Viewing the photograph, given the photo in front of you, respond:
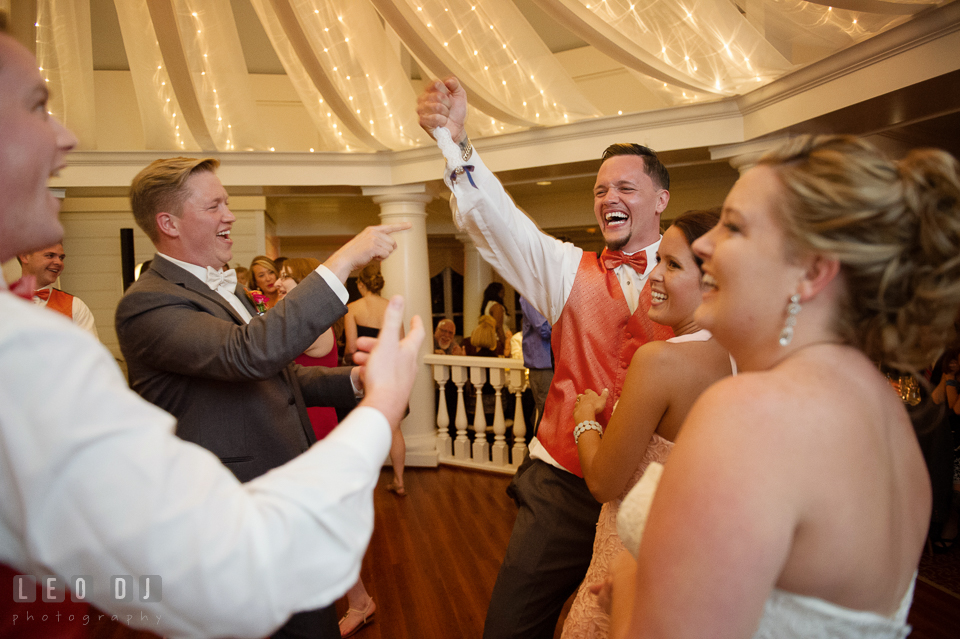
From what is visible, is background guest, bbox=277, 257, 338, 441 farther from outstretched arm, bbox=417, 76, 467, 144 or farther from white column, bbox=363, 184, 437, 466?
outstretched arm, bbox=417, 76, 467, 144

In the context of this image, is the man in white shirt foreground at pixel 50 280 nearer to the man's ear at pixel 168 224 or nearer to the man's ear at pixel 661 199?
the man's ear at pixel 168 224

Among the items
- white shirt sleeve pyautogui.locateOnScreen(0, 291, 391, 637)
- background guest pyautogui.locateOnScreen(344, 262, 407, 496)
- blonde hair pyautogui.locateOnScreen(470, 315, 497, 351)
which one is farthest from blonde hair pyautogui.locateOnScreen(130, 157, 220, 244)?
blonde hair pyautogui.locateOnScreen(470, 315, 497, 351)

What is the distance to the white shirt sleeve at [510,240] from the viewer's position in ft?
6.08

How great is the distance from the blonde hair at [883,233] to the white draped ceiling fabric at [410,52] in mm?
1870

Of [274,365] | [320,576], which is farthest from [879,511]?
[274,365]

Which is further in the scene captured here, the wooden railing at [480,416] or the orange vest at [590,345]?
the wooden railing at [480,416]

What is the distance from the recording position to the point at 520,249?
197 cm

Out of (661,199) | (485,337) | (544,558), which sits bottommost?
(544,558)

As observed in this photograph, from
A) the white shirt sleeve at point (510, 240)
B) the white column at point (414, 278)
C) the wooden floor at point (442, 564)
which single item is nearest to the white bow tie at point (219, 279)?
the white shirt sleeve at point (510, 240)

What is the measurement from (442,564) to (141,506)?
2914mm

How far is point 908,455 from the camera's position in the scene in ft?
2.82

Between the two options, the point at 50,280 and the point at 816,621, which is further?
the point at 50,280

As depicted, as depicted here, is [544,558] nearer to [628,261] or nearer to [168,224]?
[628,261]

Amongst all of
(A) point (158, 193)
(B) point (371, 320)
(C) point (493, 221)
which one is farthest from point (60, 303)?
(C) point (493, 221)
